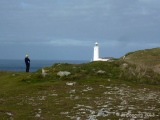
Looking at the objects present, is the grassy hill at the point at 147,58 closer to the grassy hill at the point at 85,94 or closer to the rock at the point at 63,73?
the grassy hill at the point at 85,94

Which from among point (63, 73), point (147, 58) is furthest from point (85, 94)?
point (147, 58)

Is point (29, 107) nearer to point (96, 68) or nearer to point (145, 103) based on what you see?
point (145, 103)

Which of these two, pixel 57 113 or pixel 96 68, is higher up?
pixel 96 68

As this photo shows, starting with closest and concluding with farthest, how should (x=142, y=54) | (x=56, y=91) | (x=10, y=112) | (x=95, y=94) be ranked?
1. (x=10, y=112)
2. (x=95, y=94)
3. (x=56, y=91)
4. (x=142, y=54)

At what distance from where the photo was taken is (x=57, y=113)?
20.0 metres

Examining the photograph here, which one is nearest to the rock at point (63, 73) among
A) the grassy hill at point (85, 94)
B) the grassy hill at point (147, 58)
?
the grassy hill at point (85, 94)

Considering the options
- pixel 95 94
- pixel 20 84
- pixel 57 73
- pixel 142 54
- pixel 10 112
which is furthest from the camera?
pixel 142 54

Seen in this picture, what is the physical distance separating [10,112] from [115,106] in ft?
23.3

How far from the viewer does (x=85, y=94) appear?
88.2 ft

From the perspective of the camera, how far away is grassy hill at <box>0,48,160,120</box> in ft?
65.0

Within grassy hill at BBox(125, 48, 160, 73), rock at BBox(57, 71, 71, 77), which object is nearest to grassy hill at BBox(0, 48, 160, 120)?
rock at BBox(57, 71, 71, 77)

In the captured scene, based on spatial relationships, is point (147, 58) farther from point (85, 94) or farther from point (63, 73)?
point (85, 94)

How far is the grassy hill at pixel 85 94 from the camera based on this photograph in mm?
19797

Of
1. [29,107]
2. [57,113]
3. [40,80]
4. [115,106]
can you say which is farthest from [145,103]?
[40,80]
